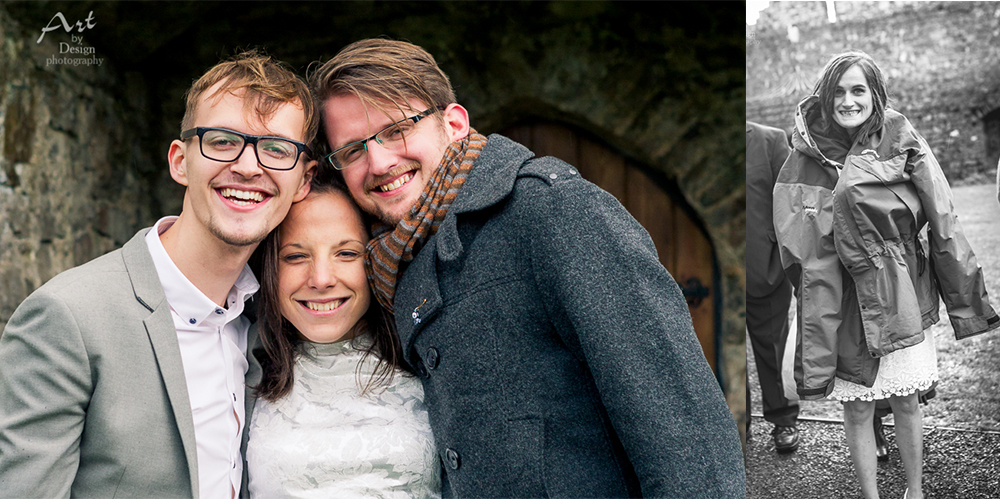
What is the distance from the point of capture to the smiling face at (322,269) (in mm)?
1644

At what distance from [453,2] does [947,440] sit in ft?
8.58

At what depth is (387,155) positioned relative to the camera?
1552mm

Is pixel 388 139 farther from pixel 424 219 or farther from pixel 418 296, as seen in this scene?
pixel 418 296

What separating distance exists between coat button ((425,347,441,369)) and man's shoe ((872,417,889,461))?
192 centimetres

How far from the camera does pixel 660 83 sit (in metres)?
3.16

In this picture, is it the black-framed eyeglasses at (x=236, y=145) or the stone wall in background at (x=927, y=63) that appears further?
the stone wall in background at (x=927, y=63)

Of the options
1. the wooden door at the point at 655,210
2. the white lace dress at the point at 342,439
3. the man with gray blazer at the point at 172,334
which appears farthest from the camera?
the wooden door at the point at 655,210

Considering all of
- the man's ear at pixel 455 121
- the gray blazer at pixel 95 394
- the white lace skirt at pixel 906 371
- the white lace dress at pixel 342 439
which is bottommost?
the white lace skirt at pixel 906 371

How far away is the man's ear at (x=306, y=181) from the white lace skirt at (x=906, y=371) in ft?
6.70

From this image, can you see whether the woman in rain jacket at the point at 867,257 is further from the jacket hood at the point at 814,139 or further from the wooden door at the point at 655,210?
the wooden door at the point at 655,210

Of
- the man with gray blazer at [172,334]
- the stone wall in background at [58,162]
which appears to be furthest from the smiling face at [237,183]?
the stone wall in background at [58,162]

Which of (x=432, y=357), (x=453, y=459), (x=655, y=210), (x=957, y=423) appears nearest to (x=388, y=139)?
(x=432, y=357)

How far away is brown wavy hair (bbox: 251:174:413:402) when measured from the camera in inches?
66.1

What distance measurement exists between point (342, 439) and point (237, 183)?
63 cm
